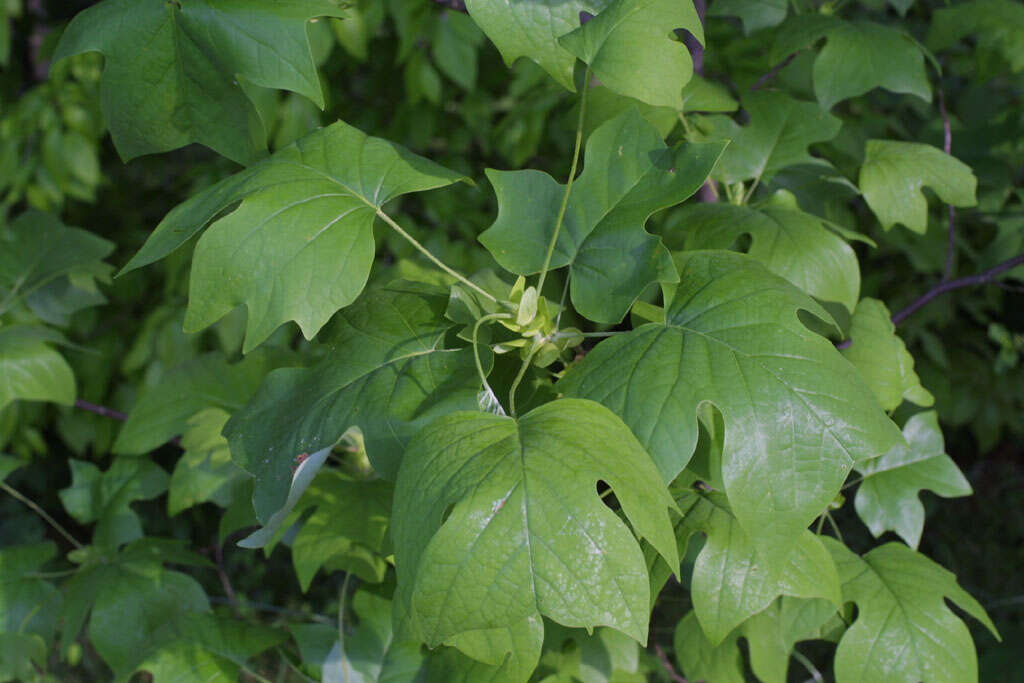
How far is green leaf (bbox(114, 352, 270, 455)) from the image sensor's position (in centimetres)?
137

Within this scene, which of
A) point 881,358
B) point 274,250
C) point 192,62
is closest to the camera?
point 274,250

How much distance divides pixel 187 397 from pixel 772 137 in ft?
3.34

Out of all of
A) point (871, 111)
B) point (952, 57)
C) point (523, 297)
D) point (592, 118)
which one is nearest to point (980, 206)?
point (871, 111)

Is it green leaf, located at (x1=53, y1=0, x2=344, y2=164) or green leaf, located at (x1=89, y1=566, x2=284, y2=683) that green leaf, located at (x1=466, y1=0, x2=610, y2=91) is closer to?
green leaf, located at (x1=53, y1=0, x2=344, y2=164)

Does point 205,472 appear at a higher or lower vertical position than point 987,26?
lower

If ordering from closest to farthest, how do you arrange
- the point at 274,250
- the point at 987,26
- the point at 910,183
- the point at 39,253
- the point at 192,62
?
the point at 274,250 < the point at 192,62 < the point at 910,183 < the point at 987,26 < the point at 39,253

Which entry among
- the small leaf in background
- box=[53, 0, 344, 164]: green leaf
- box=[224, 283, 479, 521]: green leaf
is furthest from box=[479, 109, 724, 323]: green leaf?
the small leaf in background

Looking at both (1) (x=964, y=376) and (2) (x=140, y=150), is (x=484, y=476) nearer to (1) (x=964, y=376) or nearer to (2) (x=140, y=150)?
(2) (x=140, y=150)

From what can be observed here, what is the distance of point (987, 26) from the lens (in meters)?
1.51

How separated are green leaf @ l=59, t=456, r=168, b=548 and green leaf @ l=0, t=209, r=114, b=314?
1.20 feet

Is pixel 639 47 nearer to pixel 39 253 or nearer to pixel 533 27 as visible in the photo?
pixel 533 27

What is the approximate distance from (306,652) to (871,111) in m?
2.19

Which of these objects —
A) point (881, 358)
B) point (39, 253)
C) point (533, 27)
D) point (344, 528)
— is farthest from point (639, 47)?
point (39, 253)

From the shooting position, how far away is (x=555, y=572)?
2.22 feet
